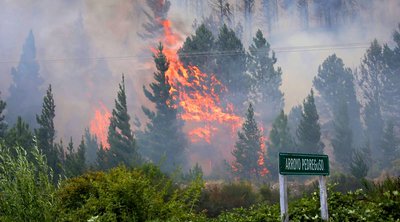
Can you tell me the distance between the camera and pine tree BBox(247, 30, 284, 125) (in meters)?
66.9

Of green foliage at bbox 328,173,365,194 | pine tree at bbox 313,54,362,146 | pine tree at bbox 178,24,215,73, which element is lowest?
green foliage at bbox 328,173,365,194

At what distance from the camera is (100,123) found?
252 feet

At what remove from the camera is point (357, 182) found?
3975cm

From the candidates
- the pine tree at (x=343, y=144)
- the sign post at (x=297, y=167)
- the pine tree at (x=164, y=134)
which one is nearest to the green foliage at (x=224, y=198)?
the sign post at (x=297, y=167)

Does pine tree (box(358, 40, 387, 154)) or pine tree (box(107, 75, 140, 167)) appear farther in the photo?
pine tree (box(358, 40, 387, 154))

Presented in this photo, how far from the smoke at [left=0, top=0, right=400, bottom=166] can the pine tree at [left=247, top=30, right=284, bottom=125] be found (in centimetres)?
810

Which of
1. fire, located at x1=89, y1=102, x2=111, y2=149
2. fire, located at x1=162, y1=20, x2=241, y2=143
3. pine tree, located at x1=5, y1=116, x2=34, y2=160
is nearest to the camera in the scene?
pine tree, located at x1=5, y1=116, x2=34, y2=160

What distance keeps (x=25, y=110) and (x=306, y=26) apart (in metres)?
48.7

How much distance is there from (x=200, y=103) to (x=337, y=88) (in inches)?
785

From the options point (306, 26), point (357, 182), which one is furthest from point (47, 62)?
point (357, 182)

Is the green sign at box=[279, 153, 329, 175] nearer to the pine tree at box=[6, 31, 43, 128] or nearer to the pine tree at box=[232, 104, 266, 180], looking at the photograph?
the pine tree at box=[232, 104, 266, 180]

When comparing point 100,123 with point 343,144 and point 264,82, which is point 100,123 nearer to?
point 264,82

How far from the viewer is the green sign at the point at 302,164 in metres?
6.61

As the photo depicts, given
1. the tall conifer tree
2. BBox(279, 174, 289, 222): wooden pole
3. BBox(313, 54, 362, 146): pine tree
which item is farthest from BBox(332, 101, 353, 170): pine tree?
BBox(279, 174, 289, 222): wooden pole
